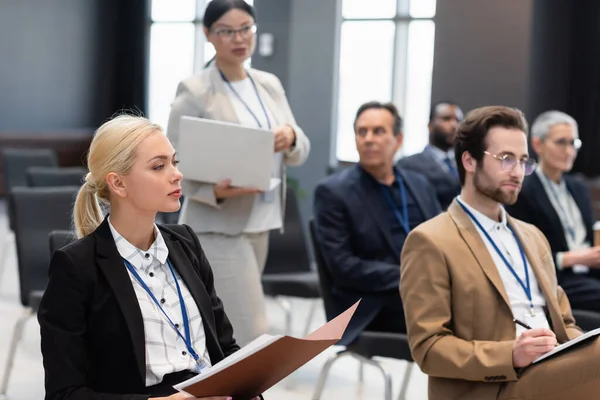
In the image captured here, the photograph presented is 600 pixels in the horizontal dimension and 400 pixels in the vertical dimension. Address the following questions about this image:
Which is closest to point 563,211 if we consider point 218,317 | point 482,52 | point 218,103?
point 218,103

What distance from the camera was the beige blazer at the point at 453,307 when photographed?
2.76 metres

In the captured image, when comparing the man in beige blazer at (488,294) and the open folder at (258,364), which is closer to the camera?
the open folder at (258,364)

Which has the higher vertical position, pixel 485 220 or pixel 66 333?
pixel 485 220

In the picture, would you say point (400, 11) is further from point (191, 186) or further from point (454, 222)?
point (454, 222)

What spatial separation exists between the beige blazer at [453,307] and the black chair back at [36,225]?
213 cm

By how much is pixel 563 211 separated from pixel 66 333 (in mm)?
3141

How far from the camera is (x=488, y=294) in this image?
9.34ft

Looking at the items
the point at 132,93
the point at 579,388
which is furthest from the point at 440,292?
the point at 132,93

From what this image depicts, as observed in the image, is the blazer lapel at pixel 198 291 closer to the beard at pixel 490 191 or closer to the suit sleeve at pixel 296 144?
the beard at pixel 490 191

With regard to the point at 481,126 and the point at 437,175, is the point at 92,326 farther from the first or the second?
the point at 437,175

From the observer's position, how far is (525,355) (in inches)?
104

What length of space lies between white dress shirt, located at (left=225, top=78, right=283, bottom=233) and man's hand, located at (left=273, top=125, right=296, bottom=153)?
0.25 feet

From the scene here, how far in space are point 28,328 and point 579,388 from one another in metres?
4.28

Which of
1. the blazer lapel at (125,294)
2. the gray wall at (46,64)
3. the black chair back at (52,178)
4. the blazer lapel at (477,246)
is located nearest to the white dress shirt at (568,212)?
the blazer lapel at (477,246)
